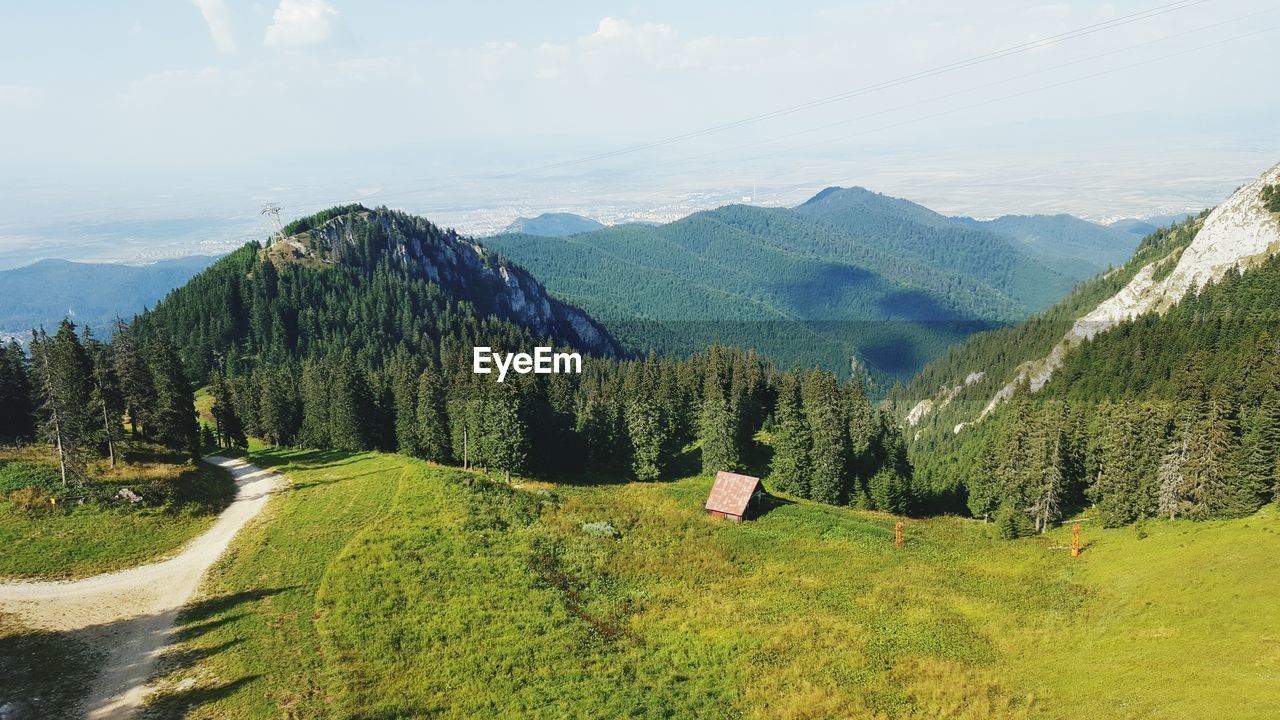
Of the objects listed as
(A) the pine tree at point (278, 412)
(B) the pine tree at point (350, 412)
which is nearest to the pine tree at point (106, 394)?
(A) the pine tree at point (278, 412)

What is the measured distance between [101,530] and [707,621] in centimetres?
4324

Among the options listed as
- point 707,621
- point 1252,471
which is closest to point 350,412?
point 707,621

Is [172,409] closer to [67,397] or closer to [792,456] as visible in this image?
[67,397]

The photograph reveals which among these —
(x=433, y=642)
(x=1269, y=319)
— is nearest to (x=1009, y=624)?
(x=433, y=642)

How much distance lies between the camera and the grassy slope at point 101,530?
→ 129 ft

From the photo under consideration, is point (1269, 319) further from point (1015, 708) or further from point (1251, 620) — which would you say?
point (1015, 708)

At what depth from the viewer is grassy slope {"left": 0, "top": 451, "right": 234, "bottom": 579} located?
1548 inches

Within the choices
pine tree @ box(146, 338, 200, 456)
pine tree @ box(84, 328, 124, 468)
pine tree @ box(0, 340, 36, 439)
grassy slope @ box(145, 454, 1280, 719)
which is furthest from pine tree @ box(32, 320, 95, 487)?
pine tree @ box(0, 340, 36, 439)

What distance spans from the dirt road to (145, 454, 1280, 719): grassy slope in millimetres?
1523

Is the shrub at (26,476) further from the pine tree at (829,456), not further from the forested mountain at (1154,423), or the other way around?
the forested mountain at (1154,423)

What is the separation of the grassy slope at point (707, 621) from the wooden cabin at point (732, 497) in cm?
492

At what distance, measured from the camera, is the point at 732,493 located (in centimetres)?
6191

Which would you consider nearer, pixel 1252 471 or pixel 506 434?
pixel 1252 471

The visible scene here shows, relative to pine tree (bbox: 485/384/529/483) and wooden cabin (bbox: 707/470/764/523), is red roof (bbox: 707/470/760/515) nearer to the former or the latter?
wooden cabin (bbox: 707/470/764/523)
